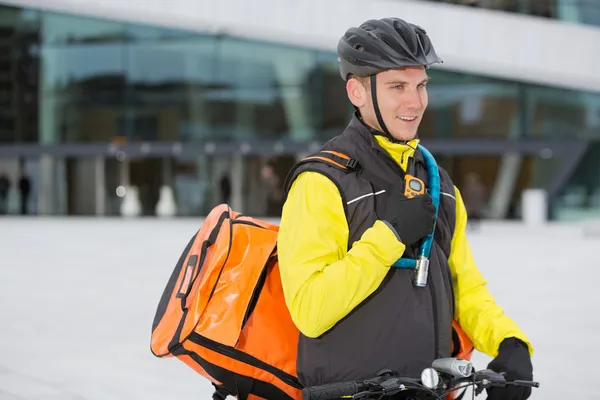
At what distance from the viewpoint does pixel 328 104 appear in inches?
1278

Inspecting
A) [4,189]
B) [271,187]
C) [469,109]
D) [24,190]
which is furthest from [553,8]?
[4,189]

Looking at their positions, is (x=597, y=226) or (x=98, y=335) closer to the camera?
(x=98, y=335)

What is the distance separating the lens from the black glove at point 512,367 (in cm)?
243

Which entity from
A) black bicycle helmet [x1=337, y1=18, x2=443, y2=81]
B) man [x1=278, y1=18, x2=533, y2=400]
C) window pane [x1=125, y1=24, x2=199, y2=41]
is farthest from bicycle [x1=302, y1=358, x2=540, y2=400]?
window pane [x1=125, y1=24, x2=199, y2=41]

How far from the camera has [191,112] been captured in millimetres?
33406

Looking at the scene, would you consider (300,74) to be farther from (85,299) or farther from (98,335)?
(98,335)

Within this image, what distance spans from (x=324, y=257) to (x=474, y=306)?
1.82 ft

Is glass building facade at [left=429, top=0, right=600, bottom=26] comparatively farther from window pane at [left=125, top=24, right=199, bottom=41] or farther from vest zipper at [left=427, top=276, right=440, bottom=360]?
vest zipper at [left=427, top=276, right=440, bottom=360]

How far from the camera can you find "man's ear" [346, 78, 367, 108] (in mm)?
2619

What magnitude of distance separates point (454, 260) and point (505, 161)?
2906cm

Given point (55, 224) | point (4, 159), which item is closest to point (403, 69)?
point (55, 224)

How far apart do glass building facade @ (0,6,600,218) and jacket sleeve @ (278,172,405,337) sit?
2823cm

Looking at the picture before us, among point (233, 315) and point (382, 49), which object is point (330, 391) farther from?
point (382, 49)

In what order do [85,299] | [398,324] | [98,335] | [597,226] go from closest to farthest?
1. [398,324]
2. [98,335]
3. [85,299]
4. [597,226]
